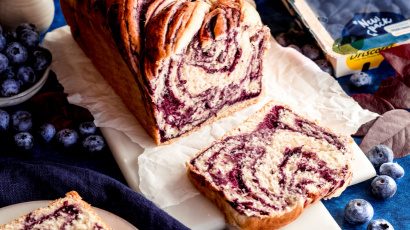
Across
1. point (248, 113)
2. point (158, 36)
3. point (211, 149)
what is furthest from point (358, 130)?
point (158, 36)

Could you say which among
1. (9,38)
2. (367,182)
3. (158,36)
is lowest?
(367,182)

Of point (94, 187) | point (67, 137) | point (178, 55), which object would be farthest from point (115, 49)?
point (94, 187)

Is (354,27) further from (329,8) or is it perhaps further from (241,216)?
(241,216)

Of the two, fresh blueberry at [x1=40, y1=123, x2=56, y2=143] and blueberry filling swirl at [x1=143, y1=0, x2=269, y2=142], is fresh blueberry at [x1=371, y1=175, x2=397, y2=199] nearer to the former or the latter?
blueberry filling swirl at [x1=143, y1=0, x2=269, y2=142]

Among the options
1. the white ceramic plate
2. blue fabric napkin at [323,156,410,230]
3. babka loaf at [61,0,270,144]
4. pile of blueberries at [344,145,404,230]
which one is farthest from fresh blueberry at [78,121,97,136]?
pile of blueberries at [344,145,404,230]

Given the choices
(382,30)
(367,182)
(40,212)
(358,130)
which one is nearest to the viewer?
(40,212)

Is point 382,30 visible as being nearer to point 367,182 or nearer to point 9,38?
point 367,182
